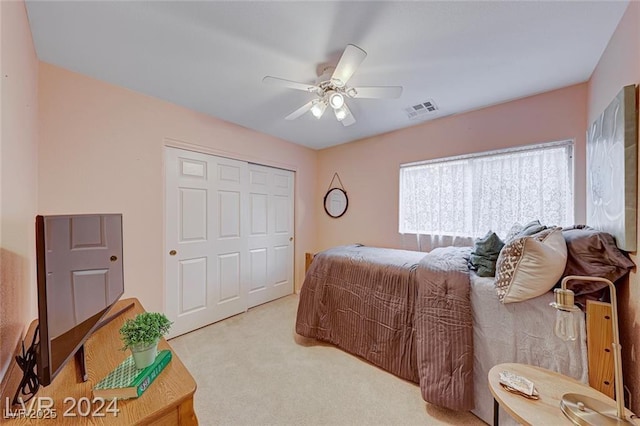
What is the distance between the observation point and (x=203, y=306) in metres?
2.74

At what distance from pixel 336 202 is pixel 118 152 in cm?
262

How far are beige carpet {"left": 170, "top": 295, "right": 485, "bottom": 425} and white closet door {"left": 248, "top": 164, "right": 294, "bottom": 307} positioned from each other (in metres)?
0.88

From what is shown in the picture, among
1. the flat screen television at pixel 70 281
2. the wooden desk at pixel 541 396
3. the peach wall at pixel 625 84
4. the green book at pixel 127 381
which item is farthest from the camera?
the peach wall at pixel 625 84

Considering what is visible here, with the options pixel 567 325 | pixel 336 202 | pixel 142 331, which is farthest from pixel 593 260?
pixel 336 202

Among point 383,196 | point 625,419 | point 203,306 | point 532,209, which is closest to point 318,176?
point 383,196

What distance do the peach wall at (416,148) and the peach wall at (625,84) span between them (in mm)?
638

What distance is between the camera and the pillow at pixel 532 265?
1.29 meters

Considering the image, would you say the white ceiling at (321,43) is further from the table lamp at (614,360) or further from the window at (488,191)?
the table lamp at (614,360)

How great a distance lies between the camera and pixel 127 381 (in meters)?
0.81

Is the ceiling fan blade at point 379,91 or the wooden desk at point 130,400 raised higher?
the ceiling fan blade at point 379,91

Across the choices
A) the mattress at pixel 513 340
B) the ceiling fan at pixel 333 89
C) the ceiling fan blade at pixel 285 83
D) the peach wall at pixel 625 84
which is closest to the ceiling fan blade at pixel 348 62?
the ceiling fan at pixel 333 89

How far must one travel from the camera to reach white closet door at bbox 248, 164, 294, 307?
Result: 10.7 feet

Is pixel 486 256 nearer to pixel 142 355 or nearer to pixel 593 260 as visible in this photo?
pixel 593 260

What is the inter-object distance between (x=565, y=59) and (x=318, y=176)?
2.97m
